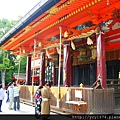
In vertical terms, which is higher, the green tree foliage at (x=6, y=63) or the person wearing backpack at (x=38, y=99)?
the green tree foliage at (x=6, y=63)

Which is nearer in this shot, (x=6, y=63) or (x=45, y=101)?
(x=45, y=101)

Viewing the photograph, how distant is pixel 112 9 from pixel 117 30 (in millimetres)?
3290

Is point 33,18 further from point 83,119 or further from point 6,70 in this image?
point 6,70

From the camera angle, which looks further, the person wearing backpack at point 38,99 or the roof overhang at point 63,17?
the person wearing backpack at point 38,99

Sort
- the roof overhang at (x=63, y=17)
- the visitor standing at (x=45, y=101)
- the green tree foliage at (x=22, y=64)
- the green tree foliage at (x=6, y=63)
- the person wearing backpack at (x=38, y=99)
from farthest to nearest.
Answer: the green tree foliage at (x=22, y=64)
the green tree foliage at (x=6, y=63)
the person wearing backpack at (x=38, y=99)
the roof overhang at (x=63, y=17)
the visitor standing at (x=45, y=101)

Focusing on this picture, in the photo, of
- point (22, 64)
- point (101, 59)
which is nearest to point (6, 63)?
point (22, 64)

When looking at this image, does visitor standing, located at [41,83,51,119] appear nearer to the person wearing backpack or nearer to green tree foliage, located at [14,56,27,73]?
the person wearing backpack

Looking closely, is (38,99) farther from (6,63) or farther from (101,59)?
(6,63)

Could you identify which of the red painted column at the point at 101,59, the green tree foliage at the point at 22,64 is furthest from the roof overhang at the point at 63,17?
the green tree foliage at the point at 22,64

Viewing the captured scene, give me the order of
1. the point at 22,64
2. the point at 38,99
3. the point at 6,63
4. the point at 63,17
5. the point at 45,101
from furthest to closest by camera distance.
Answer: the point at 22,64
the point at 6,63
the point at 63,17
the point at 38,99
the point at 45,101

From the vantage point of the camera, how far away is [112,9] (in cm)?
863

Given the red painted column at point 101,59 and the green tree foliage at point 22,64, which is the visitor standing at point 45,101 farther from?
the green tree foliage at point 22,64

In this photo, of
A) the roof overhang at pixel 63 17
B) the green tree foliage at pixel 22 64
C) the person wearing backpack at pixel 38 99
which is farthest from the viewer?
the green tree foliage at pixel 22 64

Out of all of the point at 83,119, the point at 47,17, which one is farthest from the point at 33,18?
the point at 83,119
